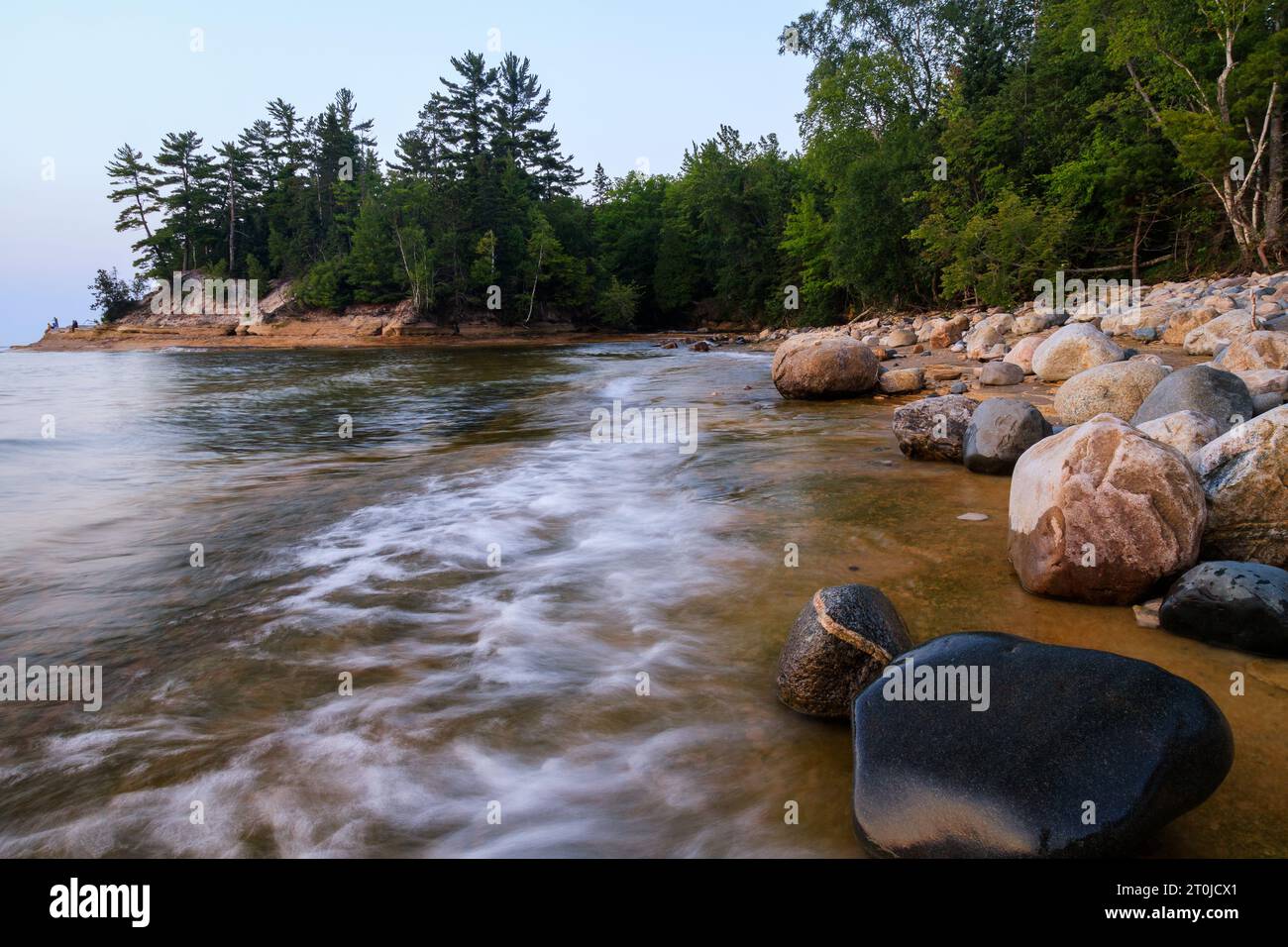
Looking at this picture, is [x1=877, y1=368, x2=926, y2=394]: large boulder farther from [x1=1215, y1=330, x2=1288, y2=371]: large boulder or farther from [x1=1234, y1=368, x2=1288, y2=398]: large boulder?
[x1=1234, y1=368, x2=1288, y2=398]: large boulder

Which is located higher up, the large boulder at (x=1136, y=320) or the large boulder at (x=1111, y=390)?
the large boulder at (x=1136, y=320)

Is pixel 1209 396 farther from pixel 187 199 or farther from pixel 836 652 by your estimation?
pixel 187 199

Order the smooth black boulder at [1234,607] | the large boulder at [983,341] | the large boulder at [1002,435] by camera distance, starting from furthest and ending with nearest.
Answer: the large boulder at [983,341], the large boulder at [1002,435], the smooth black boulder at [1234,607]

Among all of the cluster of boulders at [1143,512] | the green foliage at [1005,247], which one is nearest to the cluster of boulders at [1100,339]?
the green foliage at [1005,247]

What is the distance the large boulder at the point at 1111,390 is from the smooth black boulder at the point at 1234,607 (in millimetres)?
4444

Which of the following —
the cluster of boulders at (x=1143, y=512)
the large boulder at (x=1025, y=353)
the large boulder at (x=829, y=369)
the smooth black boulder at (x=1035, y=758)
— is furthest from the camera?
the large boulder at (x=1025, y=353)

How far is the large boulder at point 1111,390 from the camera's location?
22.8 feet

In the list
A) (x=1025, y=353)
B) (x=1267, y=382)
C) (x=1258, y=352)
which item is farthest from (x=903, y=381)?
(x=1267, y=382)

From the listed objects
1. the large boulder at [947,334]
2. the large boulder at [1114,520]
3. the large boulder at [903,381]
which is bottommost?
the large boulder at [1114,520]

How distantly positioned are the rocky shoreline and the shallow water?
0.20m

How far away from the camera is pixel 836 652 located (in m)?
2.75

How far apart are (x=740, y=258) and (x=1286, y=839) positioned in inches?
1991

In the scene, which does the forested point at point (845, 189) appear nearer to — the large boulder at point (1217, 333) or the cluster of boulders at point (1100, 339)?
the cluster of boulders at point (1100, 339)

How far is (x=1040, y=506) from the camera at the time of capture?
3.69 meters
